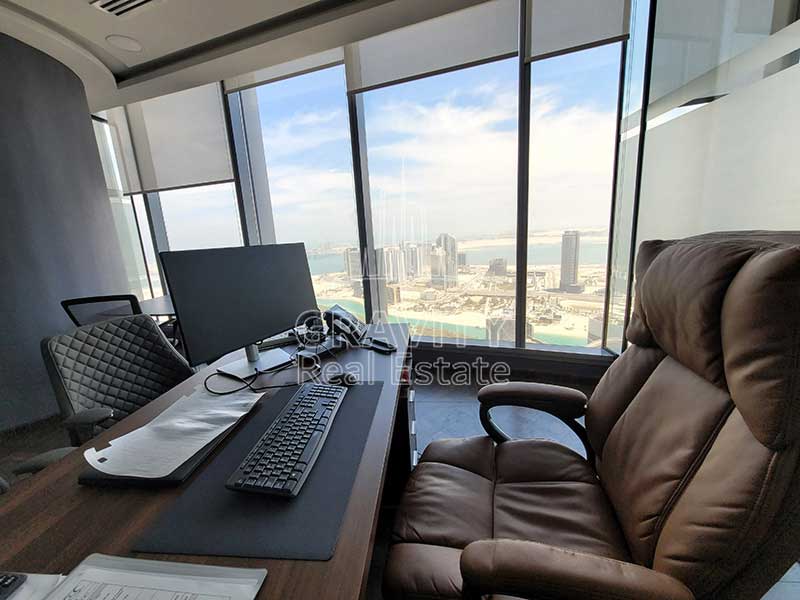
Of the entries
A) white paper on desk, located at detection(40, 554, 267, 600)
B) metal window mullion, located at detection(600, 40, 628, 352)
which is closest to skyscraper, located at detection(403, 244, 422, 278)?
metal window mullion, located at detection(600, 40, 628, 352)

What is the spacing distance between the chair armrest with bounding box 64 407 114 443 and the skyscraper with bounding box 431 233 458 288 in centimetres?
238

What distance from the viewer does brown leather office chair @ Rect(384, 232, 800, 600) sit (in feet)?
1.85

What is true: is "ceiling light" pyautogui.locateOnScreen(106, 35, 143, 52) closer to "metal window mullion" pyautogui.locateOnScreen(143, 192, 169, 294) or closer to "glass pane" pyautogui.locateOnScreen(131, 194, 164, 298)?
"metal window mullion" pyautogui.locateOnScreen(143, 192, 169, 294)

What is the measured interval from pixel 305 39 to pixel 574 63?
1869 mm

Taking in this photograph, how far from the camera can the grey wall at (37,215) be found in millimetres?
2277

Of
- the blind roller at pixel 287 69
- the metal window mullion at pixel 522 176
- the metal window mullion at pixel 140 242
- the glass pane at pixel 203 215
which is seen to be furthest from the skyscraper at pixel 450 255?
the metal window mullion at pixel 140 242

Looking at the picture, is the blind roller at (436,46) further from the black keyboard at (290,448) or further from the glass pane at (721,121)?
the black keyboard at (290,448)

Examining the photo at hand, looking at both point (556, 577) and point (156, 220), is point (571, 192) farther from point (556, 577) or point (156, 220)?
point (156, 220)

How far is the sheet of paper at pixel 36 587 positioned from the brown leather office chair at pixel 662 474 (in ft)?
2.04

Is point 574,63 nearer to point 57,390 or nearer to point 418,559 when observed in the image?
point 418,559

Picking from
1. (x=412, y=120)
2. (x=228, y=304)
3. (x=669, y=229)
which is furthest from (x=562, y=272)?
(x=228, y=304)

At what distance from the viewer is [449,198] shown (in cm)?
273

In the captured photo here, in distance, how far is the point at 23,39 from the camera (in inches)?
91.0

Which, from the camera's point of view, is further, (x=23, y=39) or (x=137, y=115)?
(x=137, y=115)
